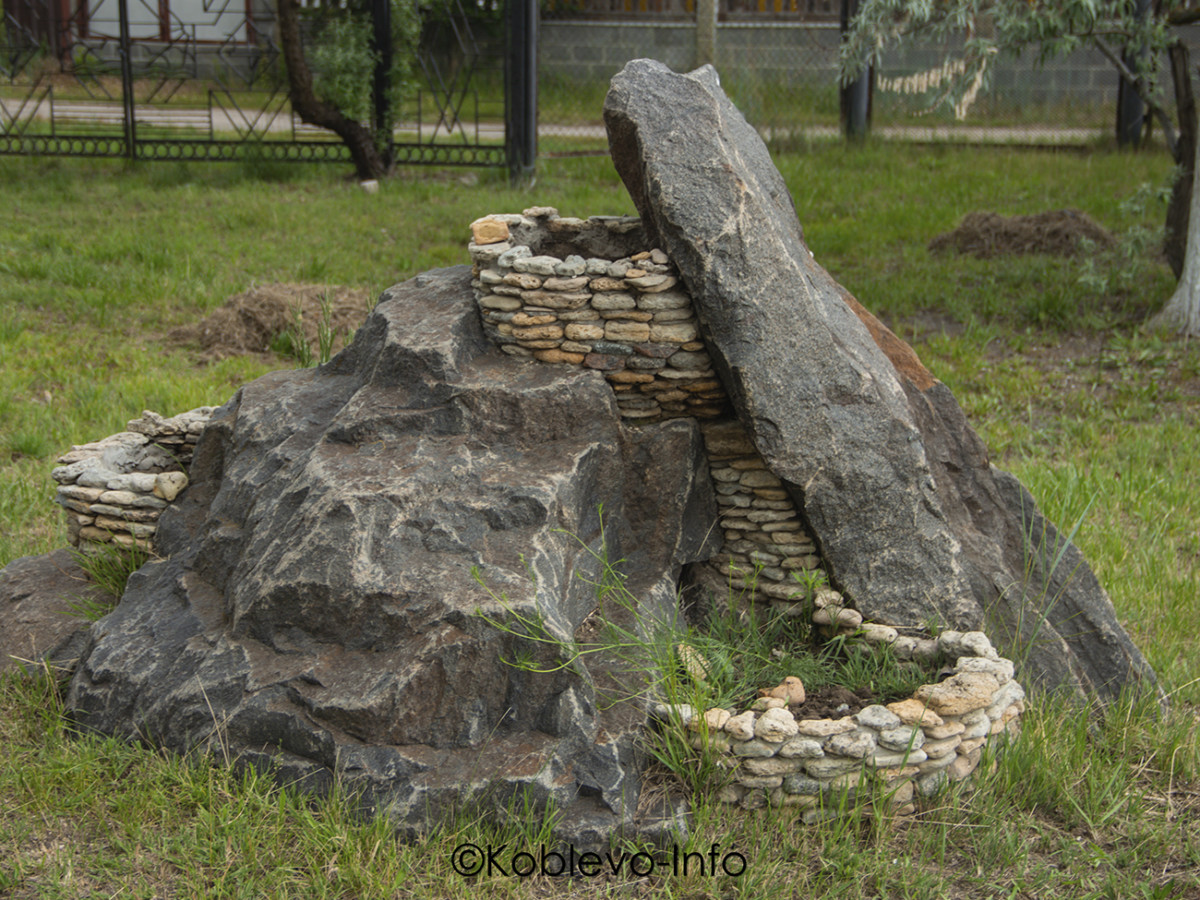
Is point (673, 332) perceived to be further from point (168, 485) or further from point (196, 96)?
point (196, 96)

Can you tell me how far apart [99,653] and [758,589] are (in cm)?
229

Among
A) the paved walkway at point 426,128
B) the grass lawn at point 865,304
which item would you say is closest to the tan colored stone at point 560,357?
the grass lawn at point 865,304

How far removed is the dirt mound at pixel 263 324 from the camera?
24.2ft

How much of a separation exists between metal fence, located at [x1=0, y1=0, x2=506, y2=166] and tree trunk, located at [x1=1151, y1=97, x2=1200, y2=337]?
6.63 m

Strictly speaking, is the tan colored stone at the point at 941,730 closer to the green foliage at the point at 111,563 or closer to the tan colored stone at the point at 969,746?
the tan colored stone at the point at 969,746

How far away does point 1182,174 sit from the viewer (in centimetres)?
797

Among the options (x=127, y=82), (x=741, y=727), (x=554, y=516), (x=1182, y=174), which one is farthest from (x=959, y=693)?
(x=127, y=82)

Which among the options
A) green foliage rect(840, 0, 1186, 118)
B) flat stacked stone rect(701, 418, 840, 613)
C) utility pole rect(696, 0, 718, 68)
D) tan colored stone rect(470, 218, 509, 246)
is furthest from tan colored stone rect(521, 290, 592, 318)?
utility pole rect(696, 0, 718, 68)

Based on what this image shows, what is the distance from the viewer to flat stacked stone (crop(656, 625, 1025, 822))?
315cm

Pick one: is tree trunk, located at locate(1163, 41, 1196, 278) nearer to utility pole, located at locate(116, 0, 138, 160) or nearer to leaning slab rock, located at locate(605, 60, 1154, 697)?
leaning slab rock, located at locate(605, 60, 1154, 697)

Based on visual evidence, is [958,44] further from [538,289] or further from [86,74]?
[538,289]

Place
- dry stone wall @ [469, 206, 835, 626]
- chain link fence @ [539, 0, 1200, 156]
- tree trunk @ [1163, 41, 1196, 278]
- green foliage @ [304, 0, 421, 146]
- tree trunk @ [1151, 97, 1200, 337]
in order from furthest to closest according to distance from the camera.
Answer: chain link fence @ [539, 0, 1200, 156] < green foliage @ [304, 0, 421, 146] < tree trunk @ [1163, 41, 1196, 278] < tree trunk @ [1151, 97, 1200, 337] < dry stone wall @ [469, 206, 835, 626]

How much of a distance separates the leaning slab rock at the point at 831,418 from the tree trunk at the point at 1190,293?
4.45 m

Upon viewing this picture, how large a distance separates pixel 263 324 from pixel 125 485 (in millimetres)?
3325
